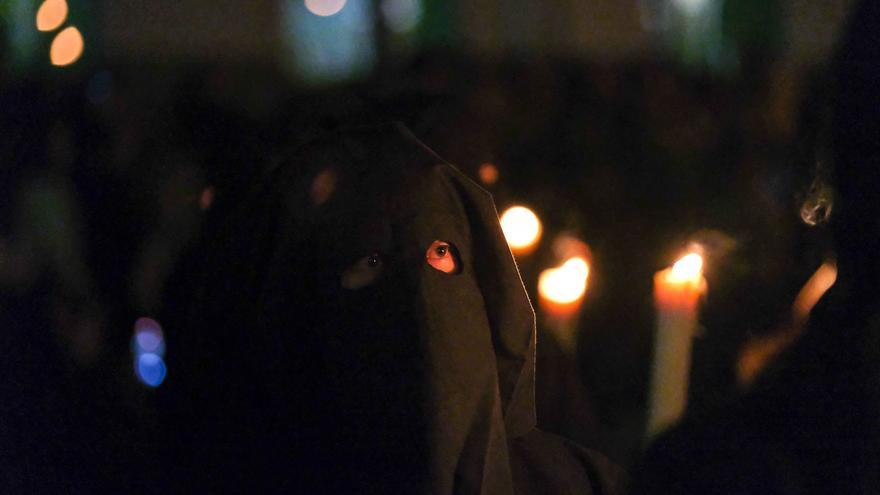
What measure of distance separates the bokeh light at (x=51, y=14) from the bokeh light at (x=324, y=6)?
495 millimetres

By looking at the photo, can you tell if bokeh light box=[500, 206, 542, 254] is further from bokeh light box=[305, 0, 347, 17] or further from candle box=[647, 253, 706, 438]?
bokeh light box=[305, 0, 347, 17]

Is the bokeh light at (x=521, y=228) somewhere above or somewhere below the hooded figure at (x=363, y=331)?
above

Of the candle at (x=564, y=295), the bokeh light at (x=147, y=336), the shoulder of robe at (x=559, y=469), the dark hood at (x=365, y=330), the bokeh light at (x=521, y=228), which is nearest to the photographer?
the dark hood at (x=365, y=330)

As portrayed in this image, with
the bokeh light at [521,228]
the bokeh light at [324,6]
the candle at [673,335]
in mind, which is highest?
the bokeh light at [324,6]

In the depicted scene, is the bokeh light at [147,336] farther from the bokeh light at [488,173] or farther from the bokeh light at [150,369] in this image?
the bokeh light at [488,173]

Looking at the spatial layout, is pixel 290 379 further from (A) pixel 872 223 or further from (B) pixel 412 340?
(A) pixel 872 223

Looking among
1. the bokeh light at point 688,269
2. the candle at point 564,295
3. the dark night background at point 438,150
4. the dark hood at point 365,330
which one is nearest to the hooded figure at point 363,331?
the dark hood at point 365,330

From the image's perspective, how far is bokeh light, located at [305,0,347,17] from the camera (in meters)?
1.76

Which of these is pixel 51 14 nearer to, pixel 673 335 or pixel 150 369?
pixel 150 369

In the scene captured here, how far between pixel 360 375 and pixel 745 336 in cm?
110

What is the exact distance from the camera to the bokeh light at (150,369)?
160 cm

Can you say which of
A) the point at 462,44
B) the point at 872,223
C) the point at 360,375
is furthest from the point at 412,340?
the point at 462,44

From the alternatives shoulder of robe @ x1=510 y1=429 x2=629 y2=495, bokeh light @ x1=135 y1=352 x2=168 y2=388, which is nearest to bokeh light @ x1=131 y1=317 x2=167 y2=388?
bokeh light @ x1=135 y1=352 x2=168 y2=388

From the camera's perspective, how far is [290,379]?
1268 millimetres
